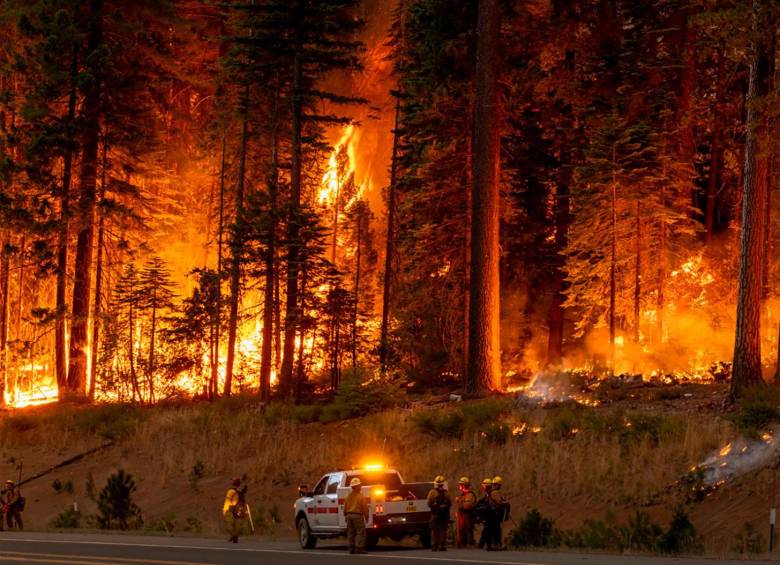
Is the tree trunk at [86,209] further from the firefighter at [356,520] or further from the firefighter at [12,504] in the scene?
the firefighter at [356,520]

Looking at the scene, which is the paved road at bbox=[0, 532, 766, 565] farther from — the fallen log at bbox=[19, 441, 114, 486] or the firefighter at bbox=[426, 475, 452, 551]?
the fallen log at bbox=[19, 441, 114, 486]

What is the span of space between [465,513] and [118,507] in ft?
38.2

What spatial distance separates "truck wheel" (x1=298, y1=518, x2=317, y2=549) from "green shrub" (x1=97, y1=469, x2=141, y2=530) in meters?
7.41

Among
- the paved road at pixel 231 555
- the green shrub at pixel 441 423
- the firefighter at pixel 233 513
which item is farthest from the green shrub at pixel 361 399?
the firefighter at pixel 233 513

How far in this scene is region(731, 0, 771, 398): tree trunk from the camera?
23.1 metres

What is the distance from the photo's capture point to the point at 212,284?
4528cm

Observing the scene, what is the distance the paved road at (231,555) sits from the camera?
15159 mm

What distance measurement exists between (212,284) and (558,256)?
15789 millimetres

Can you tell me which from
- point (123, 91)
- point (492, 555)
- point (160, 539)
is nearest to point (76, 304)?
point (123, 91)

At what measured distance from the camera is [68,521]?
28.1 metres

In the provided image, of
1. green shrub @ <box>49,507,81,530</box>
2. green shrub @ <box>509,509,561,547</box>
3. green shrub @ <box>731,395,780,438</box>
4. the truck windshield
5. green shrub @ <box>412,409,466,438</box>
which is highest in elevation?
green shrub @ <box>731,395,780,438</box>

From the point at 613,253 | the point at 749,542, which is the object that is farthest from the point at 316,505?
the point at 613,253

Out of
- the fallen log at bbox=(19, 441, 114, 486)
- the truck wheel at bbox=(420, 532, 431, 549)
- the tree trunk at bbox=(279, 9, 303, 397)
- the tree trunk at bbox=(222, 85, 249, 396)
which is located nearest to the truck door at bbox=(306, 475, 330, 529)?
the truck wheel at bbox=(420, 532, 431, 549)

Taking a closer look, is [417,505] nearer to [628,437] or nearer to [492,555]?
[492,555]
